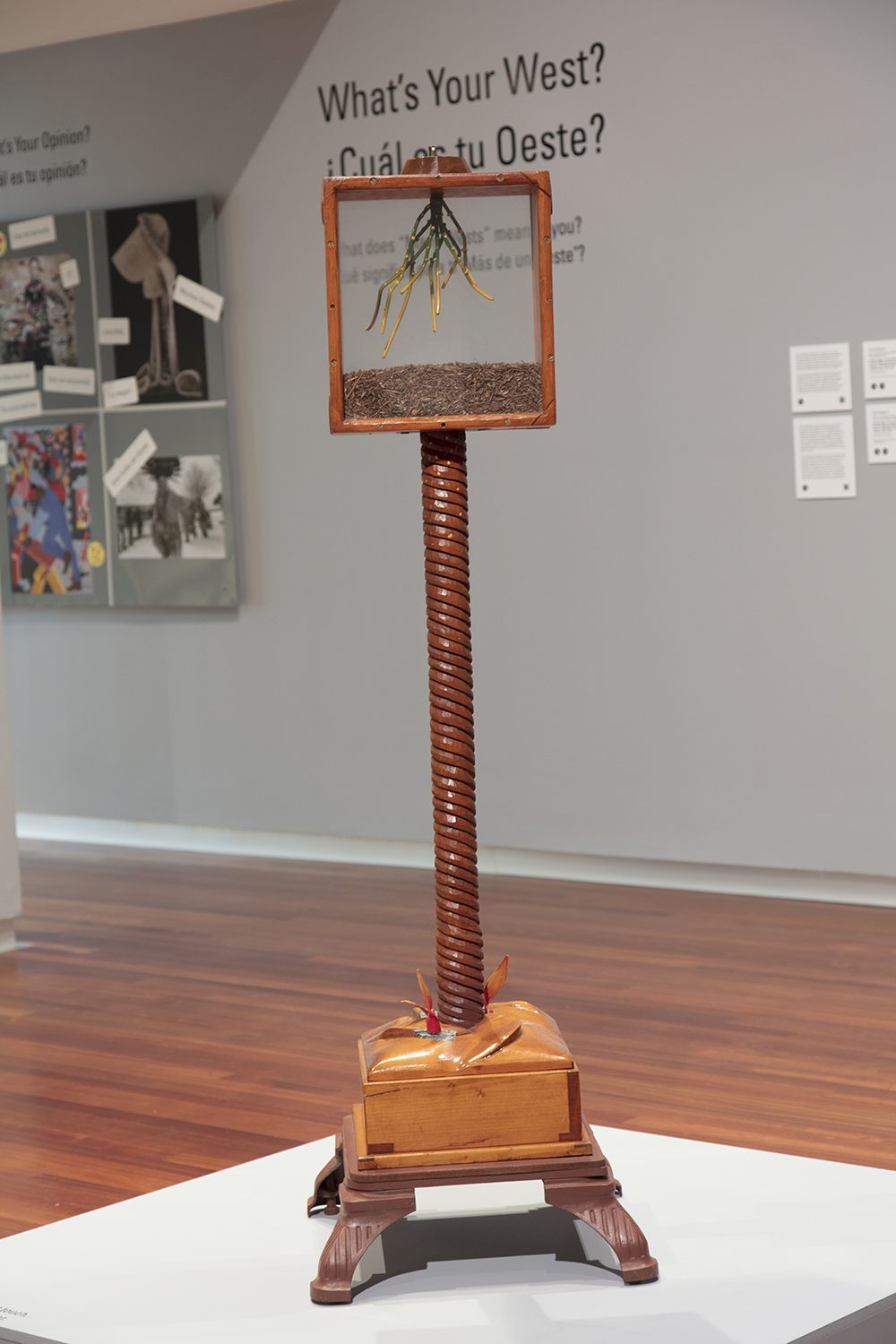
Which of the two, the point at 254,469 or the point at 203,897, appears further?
the point at 254,469

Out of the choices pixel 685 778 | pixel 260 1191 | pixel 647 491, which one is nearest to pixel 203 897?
pixel 685 778

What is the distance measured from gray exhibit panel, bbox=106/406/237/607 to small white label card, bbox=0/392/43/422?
36 centimetres

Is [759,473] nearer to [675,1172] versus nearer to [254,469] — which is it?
[254,469]

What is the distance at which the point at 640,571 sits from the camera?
16.9ft

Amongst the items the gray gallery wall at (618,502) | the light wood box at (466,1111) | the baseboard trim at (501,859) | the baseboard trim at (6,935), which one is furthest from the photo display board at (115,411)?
the light wood box at (466,1111)

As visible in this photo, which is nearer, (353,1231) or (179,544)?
(353,1231)

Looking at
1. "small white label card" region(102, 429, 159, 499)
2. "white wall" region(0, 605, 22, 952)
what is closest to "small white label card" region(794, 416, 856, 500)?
"white wall" region(0, 605, 22, 952)

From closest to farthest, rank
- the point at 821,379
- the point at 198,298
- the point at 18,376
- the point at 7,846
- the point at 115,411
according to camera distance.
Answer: the point at 7,846 → the point at 821,379 → the point at 198,298 → the point at 115,411 → the point at 18,376

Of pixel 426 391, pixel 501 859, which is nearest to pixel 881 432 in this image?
pixel 501 859

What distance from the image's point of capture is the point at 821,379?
4.79 meters

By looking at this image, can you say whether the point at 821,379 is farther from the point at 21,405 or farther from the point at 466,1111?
the point at 466,1111

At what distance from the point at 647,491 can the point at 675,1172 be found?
301 centimetres

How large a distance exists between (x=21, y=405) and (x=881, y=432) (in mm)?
3364

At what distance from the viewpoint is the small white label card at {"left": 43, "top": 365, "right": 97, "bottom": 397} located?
6207 mm
